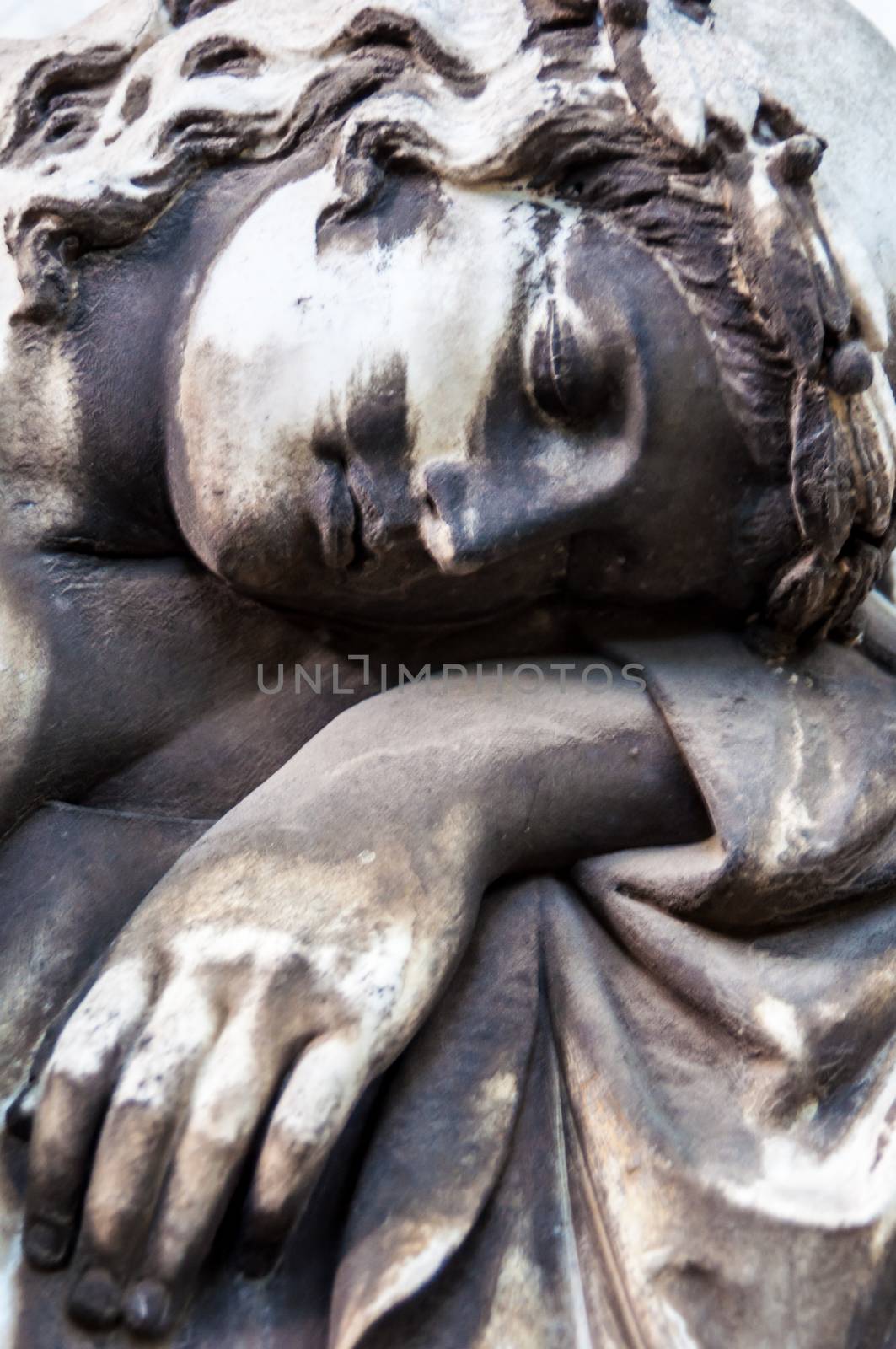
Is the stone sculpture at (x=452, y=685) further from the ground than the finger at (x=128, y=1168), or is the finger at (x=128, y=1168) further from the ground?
the stone sculpture at (x=452, y=685)

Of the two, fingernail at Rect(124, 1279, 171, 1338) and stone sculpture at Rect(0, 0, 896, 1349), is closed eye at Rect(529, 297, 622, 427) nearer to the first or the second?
stone sculpture at Rect(0, 0, 896, 1349)

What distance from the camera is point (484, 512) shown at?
3.36 feet

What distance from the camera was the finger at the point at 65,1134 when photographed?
2.90ft

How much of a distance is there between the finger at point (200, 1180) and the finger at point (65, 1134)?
6 centimetres

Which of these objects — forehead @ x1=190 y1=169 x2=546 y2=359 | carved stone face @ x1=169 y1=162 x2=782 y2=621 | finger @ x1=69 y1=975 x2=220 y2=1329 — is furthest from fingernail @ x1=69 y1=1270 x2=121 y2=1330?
forehead @ x1=190 y1=169 x2=546 y2=359

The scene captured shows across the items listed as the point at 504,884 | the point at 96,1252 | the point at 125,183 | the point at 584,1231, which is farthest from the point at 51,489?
the point at 584,1231

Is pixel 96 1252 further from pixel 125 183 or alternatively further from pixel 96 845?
pixel 125 183

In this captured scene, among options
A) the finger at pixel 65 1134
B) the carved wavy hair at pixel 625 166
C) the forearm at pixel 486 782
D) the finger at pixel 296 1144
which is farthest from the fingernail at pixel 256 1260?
the carved wavy hair at pixel 625 166

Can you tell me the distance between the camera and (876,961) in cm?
104

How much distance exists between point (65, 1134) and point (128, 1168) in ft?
0.17

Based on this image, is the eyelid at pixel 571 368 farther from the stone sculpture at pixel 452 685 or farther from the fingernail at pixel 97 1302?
the fingernail at pixel 97 1302

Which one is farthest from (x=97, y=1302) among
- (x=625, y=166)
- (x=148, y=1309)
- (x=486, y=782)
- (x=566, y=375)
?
(x=625, y=166)

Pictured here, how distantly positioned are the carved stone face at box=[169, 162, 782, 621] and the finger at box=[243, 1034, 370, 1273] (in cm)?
38

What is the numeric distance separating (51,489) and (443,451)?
1.18 ft
